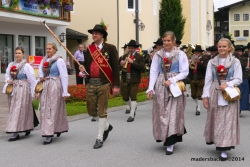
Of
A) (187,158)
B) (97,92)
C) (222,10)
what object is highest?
(222,10)

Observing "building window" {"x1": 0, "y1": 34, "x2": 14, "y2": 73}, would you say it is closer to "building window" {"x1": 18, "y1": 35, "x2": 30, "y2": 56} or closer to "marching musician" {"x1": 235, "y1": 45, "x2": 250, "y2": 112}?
"building window" {"x1": 18, "y1": 35, "x2": 30, "y2": 56}

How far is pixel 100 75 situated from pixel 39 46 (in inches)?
728

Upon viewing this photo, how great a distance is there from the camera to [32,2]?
2178 centimetres

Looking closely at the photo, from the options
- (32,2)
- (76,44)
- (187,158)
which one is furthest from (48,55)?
(76,44)

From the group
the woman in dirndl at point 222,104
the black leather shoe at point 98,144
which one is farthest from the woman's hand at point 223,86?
the black leather shoe at point 98,144

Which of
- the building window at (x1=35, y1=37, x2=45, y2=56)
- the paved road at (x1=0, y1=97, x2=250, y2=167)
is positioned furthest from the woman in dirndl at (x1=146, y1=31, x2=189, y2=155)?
the building window at (x1=35, y1=37, x2=45, y2=56)

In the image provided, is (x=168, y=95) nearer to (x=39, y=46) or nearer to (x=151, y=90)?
(x=151, y=90)

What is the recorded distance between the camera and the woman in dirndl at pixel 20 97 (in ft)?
27.2

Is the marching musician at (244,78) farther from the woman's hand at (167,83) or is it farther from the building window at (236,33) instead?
the building window at (236,33)

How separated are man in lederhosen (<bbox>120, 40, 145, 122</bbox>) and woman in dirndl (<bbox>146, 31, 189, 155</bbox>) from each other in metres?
3.93

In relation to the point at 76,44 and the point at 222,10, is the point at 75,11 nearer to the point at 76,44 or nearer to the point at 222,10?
the point at 76,44

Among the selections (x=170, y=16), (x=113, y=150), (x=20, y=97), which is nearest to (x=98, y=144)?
(x=113, y=150)

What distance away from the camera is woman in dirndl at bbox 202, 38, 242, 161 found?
21.5 ft

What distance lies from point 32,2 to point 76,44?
11.0 meters
